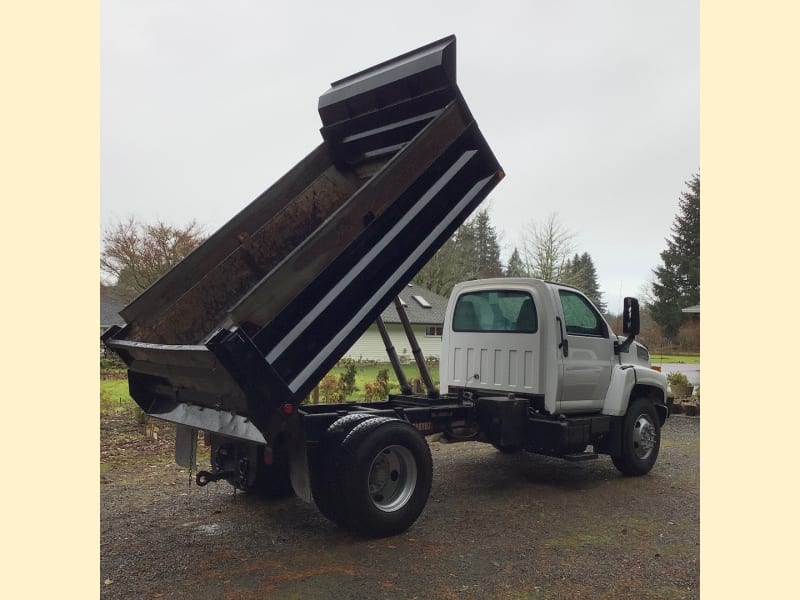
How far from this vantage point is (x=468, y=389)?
7.57m

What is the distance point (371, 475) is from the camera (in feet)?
17.7

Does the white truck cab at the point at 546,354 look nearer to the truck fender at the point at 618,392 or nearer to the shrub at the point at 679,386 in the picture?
the truck fender at the point at 618,392

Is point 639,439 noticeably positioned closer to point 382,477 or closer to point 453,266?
point 382,477

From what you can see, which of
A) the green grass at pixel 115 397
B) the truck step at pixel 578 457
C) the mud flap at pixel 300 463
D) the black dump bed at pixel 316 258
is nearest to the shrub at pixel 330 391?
the green grass at pixel 115 397

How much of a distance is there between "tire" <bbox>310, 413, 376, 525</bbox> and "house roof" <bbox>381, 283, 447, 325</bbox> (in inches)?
1021

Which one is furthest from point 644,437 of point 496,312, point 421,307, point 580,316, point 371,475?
point 421,307

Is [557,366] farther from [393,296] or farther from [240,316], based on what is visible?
[240,316]

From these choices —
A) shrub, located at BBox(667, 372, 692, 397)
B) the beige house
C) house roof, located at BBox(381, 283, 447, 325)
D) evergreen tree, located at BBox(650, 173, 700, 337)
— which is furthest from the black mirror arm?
evergreen tree, located at BBox(650, 173, 700, 337)

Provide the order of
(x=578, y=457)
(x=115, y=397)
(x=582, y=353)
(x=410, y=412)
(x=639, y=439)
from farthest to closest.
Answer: (x=115, y=397) → (x=639, y=439) → (x=582, y=353) → (x=578, y=457) → (x=410, y=412)

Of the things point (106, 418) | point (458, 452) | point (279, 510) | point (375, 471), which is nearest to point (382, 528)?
point (375, 471)

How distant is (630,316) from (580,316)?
582 mm

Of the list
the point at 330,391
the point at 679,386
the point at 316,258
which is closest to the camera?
the point at 316,258

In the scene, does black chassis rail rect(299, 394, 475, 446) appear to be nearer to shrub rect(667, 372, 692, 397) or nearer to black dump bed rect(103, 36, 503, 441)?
black dump bed rect(103, 36, 503, 441)

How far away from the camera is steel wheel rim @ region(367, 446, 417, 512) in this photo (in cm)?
541
